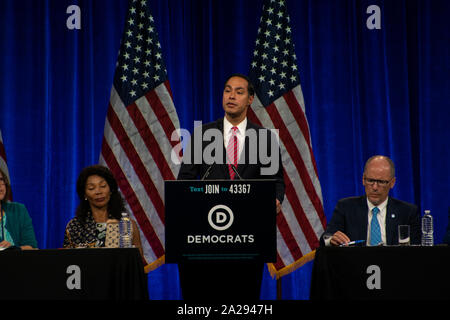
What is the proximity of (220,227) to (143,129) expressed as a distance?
3.02 meters

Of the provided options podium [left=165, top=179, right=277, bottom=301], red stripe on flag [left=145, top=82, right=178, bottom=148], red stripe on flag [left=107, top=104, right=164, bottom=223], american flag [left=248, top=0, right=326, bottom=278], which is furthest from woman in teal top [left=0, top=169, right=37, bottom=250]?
american flag [left=248, top=0, right=326, bottom=278]

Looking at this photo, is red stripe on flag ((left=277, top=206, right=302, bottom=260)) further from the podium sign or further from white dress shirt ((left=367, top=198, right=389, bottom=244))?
the podium sign

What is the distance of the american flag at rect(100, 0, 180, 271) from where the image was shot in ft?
17.6

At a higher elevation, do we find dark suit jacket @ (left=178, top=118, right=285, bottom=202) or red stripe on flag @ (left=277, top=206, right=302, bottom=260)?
dark suit jacket @ (left=178, top=118, right=285, bottom=202)

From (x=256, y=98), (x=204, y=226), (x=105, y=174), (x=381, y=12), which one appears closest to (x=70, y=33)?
(x=256, y=98)

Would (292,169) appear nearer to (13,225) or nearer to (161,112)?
(161,112)

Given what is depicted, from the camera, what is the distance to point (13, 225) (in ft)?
13.6

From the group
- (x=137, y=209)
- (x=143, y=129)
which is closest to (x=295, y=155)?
(x=143, y=129)

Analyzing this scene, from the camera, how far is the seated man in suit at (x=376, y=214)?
3.80 m

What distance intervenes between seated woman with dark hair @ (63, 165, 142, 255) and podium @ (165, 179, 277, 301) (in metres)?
1.50

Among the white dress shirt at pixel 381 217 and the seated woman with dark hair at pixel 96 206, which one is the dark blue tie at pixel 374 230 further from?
the seated woman with dark hair at pixel 96 206

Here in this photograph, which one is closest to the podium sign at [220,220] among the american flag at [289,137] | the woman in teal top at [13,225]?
the woman in teal top at [13,225]

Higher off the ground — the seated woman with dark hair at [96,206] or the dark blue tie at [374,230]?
the seated woman with dark hair at [96,206]

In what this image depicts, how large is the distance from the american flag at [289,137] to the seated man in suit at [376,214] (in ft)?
4.81
